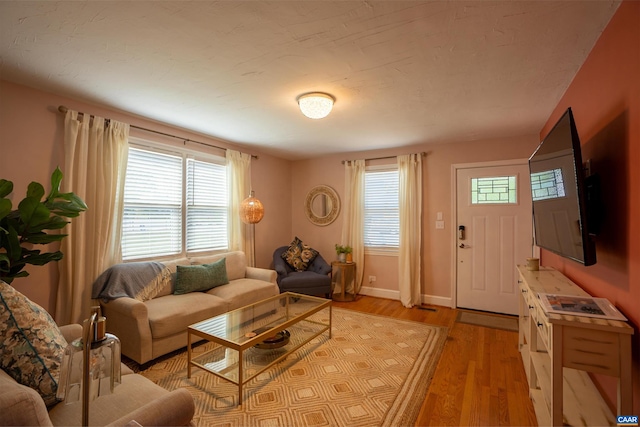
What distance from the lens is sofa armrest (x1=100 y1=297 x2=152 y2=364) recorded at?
241cm

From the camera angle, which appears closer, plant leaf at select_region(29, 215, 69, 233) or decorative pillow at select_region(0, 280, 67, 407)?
decorative pillow at select_region(0, 280, 67, 407)

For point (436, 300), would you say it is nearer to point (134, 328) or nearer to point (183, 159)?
point (134, 328)

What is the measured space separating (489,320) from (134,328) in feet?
13.0

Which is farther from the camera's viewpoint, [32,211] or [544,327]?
[32,211]

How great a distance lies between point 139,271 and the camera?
2.91 metres

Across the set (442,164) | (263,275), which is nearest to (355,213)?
(442,164)

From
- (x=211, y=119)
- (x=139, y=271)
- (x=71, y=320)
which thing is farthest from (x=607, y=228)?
(x=71, y=320)

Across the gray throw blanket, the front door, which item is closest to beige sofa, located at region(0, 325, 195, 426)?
the gray throw blanket

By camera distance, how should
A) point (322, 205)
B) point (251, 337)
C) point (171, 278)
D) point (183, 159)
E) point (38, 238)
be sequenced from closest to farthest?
point (38, 238)
point (251, 337)
point (171, 278)
point (183, 159)
point (322, 205)

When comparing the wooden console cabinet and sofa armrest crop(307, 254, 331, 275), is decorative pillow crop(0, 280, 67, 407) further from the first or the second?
sofa armrest crop(307, 254, 331, 275)

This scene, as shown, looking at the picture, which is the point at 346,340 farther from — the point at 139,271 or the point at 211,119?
the point at 211,119

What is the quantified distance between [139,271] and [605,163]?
385 centimetres

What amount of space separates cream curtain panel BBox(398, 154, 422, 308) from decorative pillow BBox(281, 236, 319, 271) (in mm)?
1410

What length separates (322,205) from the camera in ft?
17.0
